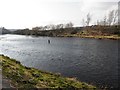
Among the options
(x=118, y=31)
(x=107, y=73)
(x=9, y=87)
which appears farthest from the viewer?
(x=118, y=31)

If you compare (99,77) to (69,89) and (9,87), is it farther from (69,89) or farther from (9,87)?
(9,87)

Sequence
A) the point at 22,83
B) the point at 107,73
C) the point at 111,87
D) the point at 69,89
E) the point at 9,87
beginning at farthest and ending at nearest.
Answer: the point at 107,73, the point at 111,87, the point at 69,89, the point at 22,83, the point at 9,87

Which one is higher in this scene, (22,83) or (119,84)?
(22,83)

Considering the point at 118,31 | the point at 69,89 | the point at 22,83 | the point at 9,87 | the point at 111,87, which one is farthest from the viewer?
the point at 118,31

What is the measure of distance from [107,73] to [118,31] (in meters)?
151

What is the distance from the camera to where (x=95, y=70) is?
146ft

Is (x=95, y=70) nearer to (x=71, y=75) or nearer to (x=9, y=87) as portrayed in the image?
(x=71, y=75)

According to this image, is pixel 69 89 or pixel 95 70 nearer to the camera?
pixel 69 89

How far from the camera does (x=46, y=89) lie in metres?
23.8

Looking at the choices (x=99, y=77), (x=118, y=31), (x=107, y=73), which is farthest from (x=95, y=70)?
(x=118, y=31)

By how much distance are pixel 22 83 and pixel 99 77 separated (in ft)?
61.7

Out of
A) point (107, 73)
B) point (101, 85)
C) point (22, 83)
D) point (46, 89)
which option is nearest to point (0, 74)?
point (22, 83)

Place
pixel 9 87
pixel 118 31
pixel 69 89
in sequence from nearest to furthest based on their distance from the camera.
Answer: pixel 9 87 → pixel 69 89 → pixel 118 31

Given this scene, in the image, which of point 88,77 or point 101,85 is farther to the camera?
point 88,77
